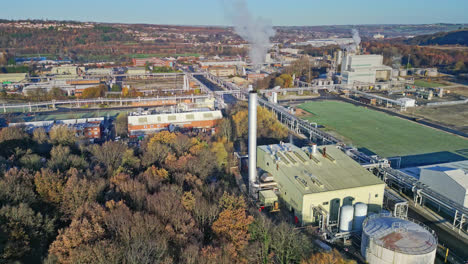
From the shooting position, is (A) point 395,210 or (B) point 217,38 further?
(B) point 217,38

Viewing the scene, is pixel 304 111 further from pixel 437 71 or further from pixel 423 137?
pixel 437 71

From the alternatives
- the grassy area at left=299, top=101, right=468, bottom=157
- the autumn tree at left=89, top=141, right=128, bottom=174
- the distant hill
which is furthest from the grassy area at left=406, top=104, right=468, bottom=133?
the distant hill

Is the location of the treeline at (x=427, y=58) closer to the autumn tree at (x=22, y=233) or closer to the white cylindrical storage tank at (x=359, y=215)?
the white cylindrical storage tank at (x=359, y=215)

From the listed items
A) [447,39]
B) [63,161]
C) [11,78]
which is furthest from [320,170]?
[447,39]

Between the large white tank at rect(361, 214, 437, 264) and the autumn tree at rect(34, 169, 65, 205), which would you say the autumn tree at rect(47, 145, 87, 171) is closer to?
the autumn tree at rect(34, 169, 65, 205)

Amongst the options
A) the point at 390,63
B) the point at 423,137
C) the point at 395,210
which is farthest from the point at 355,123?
the point at 390,63

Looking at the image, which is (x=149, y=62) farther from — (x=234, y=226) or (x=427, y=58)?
(x=234, y=226)
